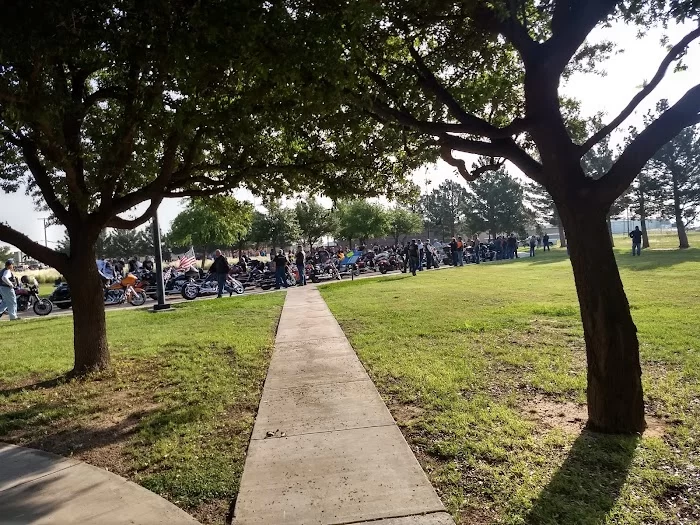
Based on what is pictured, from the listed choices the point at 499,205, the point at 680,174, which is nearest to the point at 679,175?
the point at 680,174

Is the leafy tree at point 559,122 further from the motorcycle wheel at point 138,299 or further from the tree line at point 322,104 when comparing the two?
the motorcycle wheel at point 138,299

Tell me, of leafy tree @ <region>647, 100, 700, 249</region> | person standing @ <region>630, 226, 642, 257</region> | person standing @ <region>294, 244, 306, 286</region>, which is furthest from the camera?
leafy tree @ <region>647, 100, 700, 249</region>

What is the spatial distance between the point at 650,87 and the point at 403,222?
63.9 m

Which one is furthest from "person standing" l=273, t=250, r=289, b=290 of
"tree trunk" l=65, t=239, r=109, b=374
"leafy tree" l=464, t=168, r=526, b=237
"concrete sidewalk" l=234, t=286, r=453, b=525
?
"leafy tree" l=464, t=168, r=526, b=237

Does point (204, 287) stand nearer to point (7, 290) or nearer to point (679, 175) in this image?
point (7, 290)

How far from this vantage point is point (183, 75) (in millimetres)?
5348

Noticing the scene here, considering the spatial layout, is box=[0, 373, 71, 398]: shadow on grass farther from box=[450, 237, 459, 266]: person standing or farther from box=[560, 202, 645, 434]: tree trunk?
box=[450, 237, 459, 266]: person standing

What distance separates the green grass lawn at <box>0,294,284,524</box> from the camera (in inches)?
167

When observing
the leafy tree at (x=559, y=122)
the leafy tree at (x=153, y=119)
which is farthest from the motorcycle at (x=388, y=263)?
the leafy tree at (x=559, y=122)

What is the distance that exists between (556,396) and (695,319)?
509 centimetres

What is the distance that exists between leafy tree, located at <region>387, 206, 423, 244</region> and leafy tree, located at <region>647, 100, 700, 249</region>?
29.3 m

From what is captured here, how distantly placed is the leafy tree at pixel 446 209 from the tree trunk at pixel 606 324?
7774cm

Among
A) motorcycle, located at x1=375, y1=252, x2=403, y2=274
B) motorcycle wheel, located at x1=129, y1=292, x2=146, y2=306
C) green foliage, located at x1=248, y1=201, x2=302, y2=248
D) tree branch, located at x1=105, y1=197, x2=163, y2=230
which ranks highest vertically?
green foliage, located at x1=248, y1=201, x2=302, y2=248

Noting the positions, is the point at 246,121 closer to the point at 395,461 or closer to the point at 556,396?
the point at 395,461
